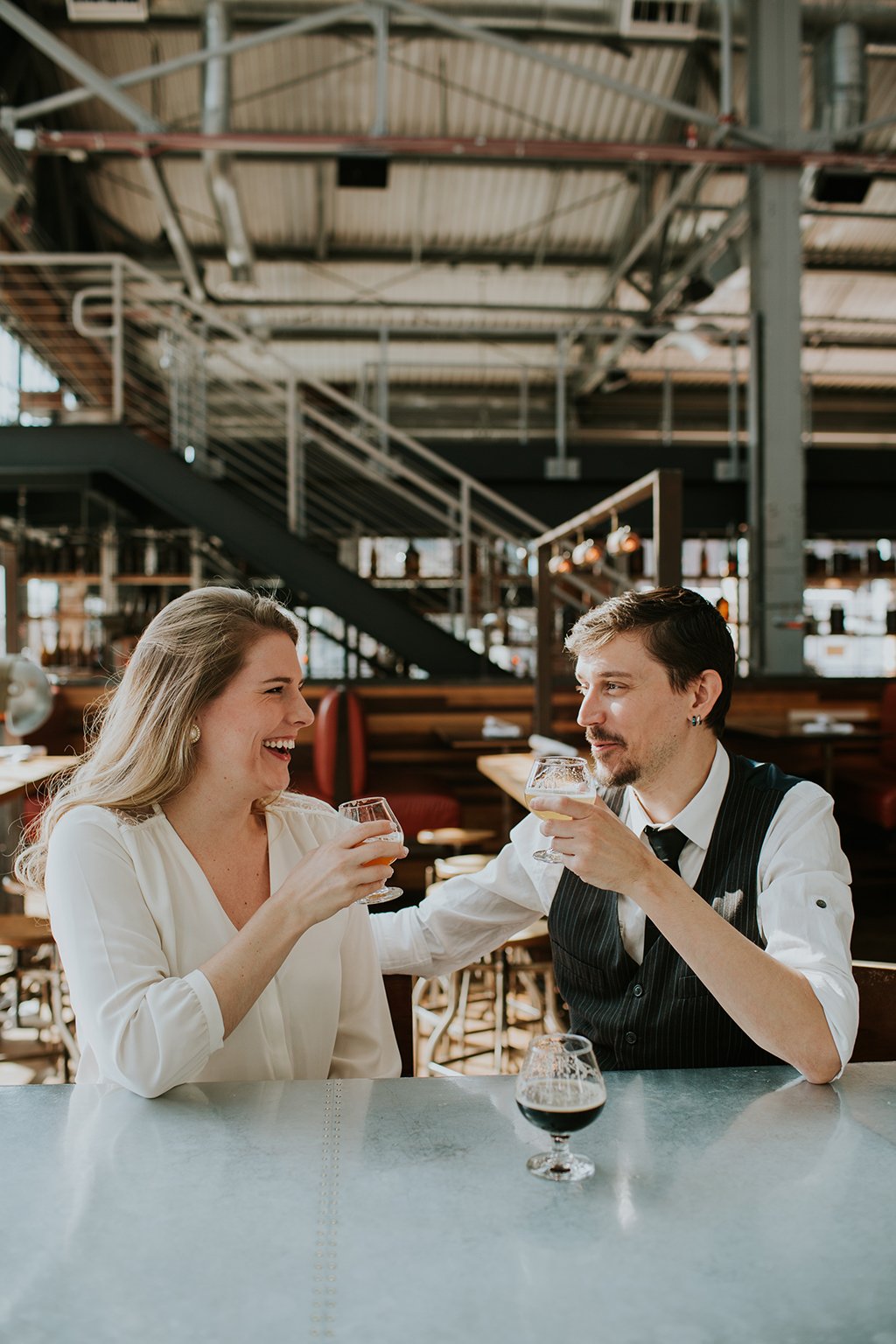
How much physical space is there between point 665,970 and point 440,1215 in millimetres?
615

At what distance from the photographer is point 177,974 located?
57.7 inches

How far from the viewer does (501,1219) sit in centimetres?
94

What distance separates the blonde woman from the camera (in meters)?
1.31

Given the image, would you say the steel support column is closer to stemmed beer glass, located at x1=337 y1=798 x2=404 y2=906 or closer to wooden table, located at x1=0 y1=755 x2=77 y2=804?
wooden table, located at x1=0 y1=755 x2=77 y2=804

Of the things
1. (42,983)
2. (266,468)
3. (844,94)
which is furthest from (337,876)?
(844,94)

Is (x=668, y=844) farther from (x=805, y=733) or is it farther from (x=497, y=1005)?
(x=805, y=733)

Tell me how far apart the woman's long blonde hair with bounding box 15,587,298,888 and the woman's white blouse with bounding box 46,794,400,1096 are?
0.19 ft

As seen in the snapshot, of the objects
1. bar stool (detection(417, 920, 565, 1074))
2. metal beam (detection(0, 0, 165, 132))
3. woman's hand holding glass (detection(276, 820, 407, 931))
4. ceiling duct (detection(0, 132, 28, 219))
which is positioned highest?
metal beam (detection(0, 0, 165, 132))

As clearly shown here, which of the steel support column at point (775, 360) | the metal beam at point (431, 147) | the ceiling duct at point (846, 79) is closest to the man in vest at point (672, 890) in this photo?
the steel support column at point (775, 360)

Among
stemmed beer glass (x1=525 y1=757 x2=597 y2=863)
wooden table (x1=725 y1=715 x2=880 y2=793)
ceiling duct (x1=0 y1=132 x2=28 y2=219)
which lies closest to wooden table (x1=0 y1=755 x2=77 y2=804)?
stemmed beer glass (x1=525 y1=757 x2=597 y2=863)

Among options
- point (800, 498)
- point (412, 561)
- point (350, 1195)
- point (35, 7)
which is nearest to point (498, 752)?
point (800, 498)

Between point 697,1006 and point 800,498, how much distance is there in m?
6.32

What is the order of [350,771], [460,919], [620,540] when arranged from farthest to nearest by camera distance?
1. [620,540]
2. [350,771]
3. [460,919]

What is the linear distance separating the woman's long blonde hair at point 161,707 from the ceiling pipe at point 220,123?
232 inches
